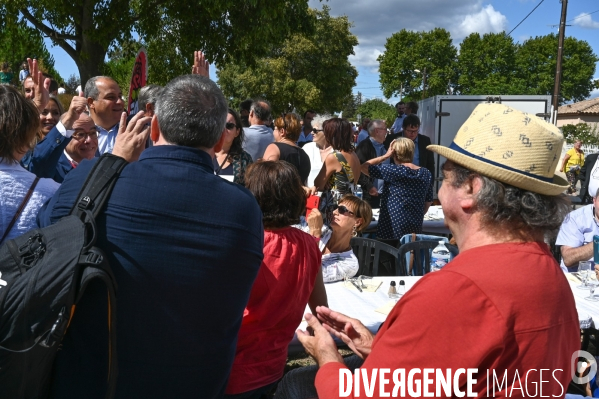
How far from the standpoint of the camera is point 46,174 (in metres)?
2.91

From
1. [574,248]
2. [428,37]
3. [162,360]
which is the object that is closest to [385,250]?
[574,248]

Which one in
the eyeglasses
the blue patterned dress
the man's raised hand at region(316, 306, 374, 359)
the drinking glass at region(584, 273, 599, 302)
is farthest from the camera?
the blue patterned dress

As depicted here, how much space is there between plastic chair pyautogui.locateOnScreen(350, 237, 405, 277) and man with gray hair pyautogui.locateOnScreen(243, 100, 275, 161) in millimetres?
1747

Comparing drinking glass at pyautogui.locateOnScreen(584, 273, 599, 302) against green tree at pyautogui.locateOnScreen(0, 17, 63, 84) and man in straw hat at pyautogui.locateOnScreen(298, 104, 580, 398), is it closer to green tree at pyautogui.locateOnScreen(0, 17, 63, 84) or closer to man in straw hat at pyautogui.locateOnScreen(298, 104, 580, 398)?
man in straw hat at pyautogui.locateOnScreen(298, 104, 580, 398)

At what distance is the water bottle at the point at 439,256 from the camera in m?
4.21

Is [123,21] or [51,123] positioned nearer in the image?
[51,123]

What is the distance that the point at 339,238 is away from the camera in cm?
395

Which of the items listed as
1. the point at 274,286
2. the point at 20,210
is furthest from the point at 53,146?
the point at 274,286

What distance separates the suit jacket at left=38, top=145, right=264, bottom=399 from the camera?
1474 millimetres

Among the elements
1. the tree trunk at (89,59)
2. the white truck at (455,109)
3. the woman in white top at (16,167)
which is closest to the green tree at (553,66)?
the white truck at (455,109)

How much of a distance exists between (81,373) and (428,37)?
3027 inches

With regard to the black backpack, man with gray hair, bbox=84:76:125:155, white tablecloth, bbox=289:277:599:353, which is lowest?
white tablecloth, bbox=289:277:599:353

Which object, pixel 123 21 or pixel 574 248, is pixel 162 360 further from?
pixel 123 21

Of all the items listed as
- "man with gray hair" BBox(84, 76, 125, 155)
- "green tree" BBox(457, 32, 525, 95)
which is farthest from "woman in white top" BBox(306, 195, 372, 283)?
"green tree" BBox(457, 32, 525, 95)
